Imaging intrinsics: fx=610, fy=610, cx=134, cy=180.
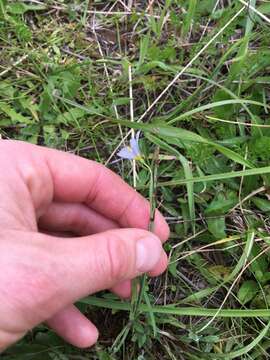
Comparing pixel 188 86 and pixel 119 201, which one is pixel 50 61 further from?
pixel 119 201

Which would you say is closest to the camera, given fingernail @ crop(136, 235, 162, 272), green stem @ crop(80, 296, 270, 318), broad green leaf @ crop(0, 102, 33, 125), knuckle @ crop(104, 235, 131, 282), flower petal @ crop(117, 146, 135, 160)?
knuckle @ crop(104, 235, 131, 282)

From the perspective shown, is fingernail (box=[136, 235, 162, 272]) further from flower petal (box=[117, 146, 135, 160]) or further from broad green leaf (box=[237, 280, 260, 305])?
broad green leaf (box=[237, 280, 260, 305])

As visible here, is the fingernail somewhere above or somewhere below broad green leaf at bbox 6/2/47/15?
below

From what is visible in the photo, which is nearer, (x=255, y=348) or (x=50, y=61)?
(x=255, y=348)

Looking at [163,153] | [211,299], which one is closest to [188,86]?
[163,153]

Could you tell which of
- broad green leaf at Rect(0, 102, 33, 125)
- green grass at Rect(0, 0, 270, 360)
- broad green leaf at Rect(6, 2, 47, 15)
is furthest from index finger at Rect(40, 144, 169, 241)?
broad green leaf at Rect(6, 2, 47, 15)

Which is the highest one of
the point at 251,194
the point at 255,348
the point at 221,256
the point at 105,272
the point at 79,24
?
the point at 79,24

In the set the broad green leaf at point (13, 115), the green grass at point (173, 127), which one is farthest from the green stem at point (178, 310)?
the broad green leaf at point (13, 115)

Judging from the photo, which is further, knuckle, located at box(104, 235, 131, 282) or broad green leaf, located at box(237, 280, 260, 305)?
broad green leaf, located at box(237, 280, 260, 305)
